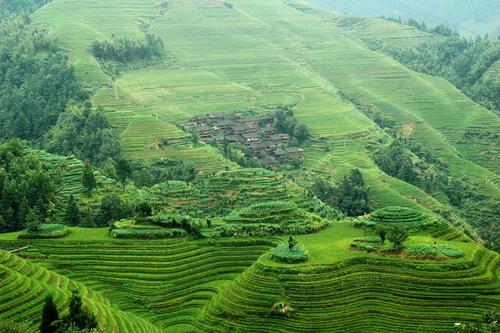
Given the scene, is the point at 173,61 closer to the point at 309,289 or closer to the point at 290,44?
the point at 290,44

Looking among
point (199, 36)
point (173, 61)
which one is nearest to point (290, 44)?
point (199, 36)

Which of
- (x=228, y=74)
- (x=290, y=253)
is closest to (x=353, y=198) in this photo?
(x=290, y=253)

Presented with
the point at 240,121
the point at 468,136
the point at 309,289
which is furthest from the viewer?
the point at 468,136

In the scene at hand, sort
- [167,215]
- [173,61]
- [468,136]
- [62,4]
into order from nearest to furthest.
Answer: [167,215], [468,136], [173,61], [62,4]

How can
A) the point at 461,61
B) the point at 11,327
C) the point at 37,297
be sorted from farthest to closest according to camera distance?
the point at 461,61
the point at 37,297
the point at 11,327

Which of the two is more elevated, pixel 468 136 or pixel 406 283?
pixel 406 283

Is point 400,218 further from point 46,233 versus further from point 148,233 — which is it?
point 46,233

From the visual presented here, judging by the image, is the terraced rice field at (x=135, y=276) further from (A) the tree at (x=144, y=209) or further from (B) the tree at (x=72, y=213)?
(B) the tree at (x=72, y=213)

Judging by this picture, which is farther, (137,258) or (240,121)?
(240,121)
